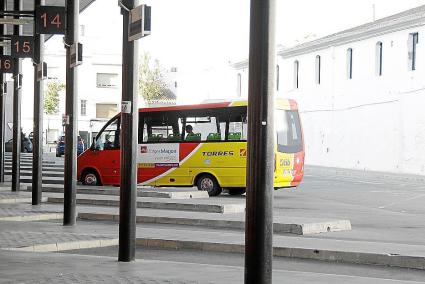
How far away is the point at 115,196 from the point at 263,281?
586 inches

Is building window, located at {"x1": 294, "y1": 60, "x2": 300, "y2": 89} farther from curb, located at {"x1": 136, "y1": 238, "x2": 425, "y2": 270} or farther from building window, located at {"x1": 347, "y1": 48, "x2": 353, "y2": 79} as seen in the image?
curb, located at {"x1": 136, "y1": 238, "x2": 425, "y2": 270}

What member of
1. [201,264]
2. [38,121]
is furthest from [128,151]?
[38,121]

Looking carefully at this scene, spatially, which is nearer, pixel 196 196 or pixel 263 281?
pixel 263 281

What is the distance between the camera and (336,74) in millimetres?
49125

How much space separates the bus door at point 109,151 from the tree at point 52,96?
51.7 meters

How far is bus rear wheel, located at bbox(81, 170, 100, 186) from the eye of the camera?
2645 centimetres

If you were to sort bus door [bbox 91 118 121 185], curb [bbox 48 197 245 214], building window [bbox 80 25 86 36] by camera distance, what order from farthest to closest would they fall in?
building window [bbox 80 25 86 36]
bus door [bbox 91 118 121 185]
curb [bbox 48 197 245 214]

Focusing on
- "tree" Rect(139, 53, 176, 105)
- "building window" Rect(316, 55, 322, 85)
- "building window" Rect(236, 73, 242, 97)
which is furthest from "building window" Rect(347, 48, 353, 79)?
"tree" Rect(139, 53, 176, 105)

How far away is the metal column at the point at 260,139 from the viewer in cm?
657

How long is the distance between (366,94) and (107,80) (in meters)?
38.8

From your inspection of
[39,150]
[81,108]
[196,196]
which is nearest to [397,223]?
[196,196]

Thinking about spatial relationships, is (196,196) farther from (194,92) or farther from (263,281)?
(194,92)

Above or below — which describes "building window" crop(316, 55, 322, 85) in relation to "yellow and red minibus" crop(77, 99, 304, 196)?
above

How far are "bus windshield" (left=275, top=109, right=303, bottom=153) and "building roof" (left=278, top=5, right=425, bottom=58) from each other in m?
19.0
